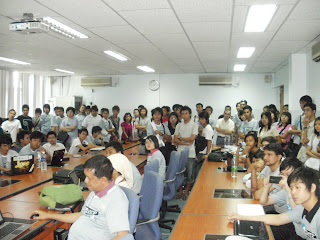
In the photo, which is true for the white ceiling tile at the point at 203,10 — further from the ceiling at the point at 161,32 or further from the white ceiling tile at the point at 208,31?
the white ceiling tile at the point at 208,31

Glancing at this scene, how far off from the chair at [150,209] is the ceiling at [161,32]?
2.08 m

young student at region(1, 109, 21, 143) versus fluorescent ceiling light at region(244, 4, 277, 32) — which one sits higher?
fluorescent ceiling light at region(244, 4, 277, 32)

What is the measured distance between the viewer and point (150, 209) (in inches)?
106

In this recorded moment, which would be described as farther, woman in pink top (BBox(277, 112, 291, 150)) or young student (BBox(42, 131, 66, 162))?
woman in pink top (BBox(277, 112, 291, 150))

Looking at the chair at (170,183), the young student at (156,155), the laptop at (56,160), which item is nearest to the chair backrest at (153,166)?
the young student at (156,155)

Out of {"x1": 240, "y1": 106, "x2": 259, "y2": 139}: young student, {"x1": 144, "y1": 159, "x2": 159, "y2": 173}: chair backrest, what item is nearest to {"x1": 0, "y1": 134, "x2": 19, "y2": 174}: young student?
{"x1": 144, "y1": 159, "x2": 159, "y2": 173}: chair backrest

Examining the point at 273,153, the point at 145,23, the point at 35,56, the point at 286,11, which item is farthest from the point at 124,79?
the point at 273,153

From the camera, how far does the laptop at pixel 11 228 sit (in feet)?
6.71

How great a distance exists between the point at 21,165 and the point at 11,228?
190 centimetres

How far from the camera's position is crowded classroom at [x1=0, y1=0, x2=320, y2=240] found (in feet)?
7.16

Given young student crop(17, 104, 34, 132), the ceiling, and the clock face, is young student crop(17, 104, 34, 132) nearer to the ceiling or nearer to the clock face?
the ceiling

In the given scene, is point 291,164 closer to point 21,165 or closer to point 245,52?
point 21,165

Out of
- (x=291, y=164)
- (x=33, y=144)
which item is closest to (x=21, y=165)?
(x=33, y=144)

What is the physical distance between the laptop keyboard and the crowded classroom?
0.6 inches
